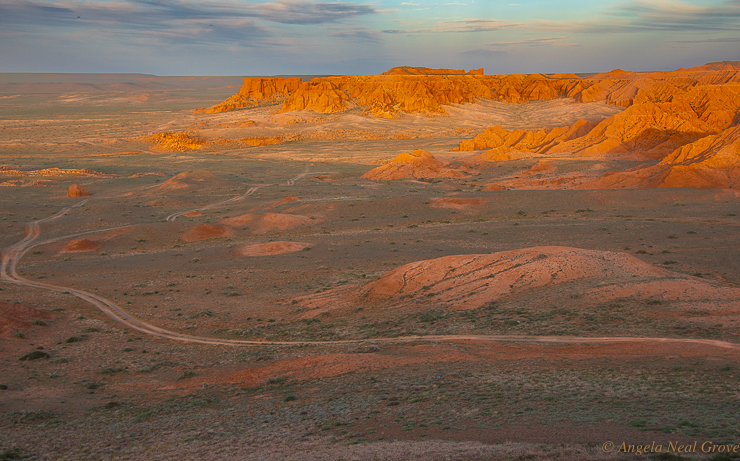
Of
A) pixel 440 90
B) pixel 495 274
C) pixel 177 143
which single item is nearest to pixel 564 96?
pixel 440 90

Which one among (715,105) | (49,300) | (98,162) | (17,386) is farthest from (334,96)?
(17,386)

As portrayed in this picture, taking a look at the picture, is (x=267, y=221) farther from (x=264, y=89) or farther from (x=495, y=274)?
(x=264, y=89)

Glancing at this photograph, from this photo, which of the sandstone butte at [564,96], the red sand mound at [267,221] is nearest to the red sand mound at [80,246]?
the red sand mound at [267,221]

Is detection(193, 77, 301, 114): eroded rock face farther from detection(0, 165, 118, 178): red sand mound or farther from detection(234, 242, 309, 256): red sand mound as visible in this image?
detection(234, 242, 309, 256): red sand mound

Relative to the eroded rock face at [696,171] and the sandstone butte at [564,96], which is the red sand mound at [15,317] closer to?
the eroded rock face at [696,171]

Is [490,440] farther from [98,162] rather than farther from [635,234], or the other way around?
[98,162]

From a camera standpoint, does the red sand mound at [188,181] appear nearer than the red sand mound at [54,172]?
Yes
